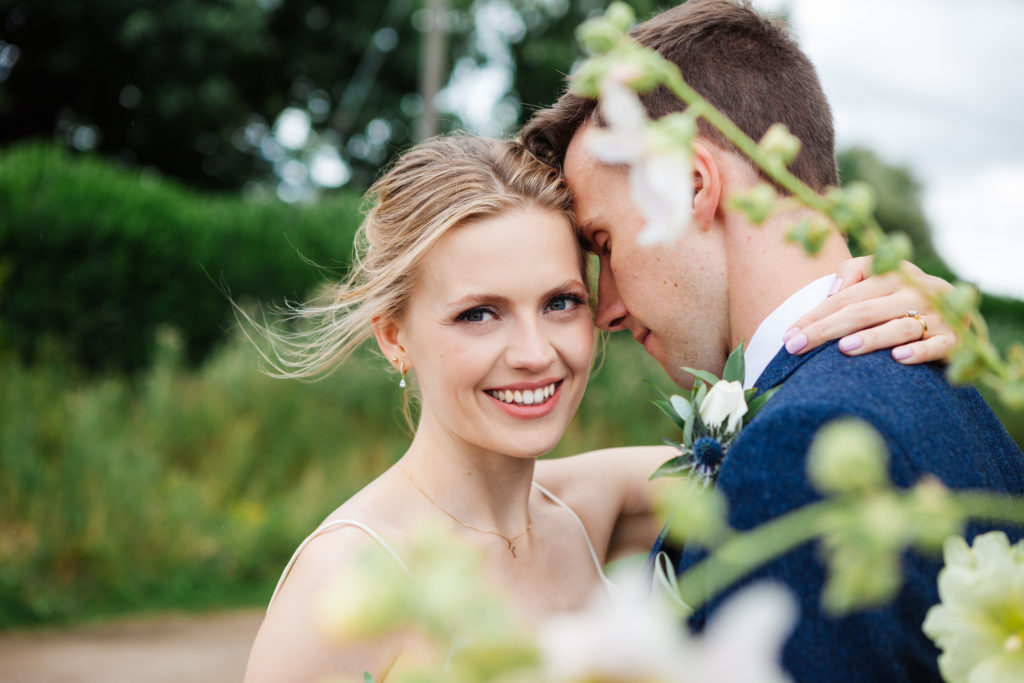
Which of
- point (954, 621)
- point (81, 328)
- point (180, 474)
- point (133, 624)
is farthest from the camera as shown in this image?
point (81, 328)

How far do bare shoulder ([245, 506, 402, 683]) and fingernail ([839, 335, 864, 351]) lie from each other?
3.26 ft

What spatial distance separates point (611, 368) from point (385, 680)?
6.89 meters

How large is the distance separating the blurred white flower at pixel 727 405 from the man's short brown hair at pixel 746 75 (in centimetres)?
56

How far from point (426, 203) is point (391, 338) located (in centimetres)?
42

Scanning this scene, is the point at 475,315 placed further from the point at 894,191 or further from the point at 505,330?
the point at 894,191

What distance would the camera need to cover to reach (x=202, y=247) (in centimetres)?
1101

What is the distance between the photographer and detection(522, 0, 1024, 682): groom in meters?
1.27

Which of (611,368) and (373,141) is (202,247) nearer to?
(611,368)

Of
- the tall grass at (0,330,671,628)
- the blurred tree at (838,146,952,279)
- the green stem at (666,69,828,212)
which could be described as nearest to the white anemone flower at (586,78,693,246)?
the green stem at (666,69,828,212)

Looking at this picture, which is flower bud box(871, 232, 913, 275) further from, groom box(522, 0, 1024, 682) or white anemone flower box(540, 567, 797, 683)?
groom box(522, 0, 1024, 682)

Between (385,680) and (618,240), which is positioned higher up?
(618,240)

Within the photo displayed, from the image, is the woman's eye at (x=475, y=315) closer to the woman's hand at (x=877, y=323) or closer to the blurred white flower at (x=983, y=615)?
the woman's hand at (x=877, y=323)

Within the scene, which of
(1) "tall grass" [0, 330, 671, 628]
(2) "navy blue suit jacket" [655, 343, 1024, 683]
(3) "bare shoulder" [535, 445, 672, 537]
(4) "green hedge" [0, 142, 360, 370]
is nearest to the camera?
(2) "navy blue suit jacket" [655, 343, 1024, 683]

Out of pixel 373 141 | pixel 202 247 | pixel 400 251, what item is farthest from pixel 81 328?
pixel 373 141
